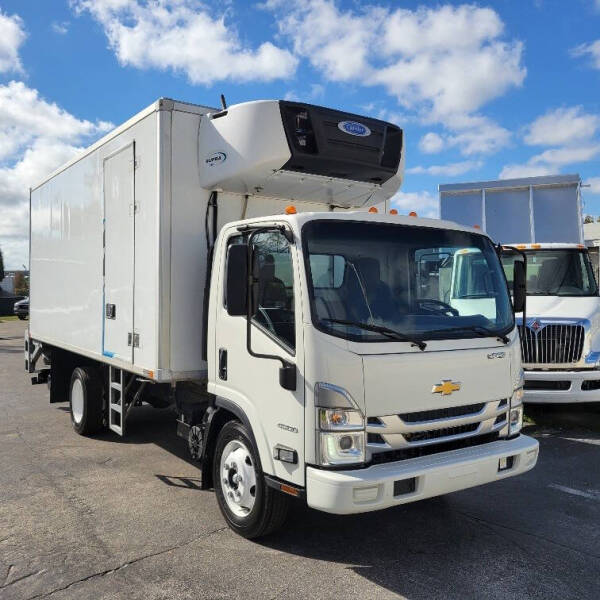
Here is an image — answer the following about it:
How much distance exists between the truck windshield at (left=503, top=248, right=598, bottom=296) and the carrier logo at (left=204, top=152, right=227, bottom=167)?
501 centimetres

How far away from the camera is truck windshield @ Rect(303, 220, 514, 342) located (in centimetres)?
375

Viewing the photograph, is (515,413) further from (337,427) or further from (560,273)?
(560,273)

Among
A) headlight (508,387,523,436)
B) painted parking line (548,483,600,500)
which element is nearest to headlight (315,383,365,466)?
headlight (508,387,523,436)

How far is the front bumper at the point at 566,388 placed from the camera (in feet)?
24.4

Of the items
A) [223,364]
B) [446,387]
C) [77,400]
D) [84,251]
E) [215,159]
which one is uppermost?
[215,159]

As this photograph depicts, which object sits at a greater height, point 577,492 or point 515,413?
point 515,413

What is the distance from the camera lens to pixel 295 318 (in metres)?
3.72

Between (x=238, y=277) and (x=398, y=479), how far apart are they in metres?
1.57

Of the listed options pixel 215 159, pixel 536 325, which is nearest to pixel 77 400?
pixel 215 159

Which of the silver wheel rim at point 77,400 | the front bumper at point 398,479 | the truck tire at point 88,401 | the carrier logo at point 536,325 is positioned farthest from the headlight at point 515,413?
the silver wheel rim at point 77,400

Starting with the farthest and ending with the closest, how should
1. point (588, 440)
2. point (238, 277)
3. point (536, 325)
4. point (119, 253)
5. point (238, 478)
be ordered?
point (536, 325) → point (588, 440) → point (119, 253) → point (238, 478) → point (238, 277)

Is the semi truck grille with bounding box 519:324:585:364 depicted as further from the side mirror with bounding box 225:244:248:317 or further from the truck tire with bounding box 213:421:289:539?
the side mirror with bounding box 225:244:248:317

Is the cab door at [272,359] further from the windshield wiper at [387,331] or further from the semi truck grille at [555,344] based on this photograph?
the semi truck grille at [555,344]

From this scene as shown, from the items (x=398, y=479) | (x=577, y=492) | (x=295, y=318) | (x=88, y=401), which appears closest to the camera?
(x=398, y=479)
